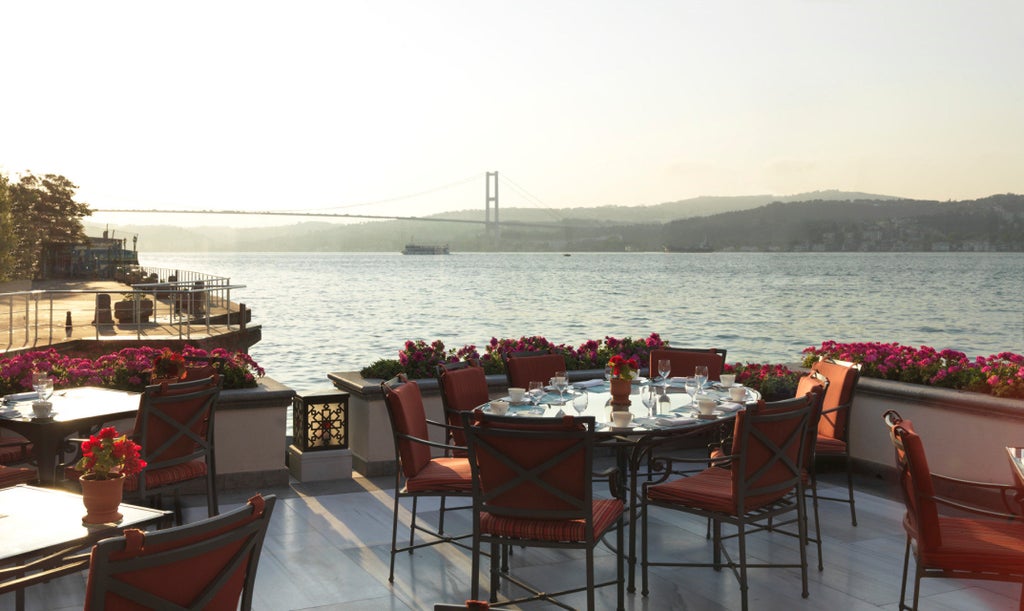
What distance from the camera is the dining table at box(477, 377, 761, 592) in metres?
4.07

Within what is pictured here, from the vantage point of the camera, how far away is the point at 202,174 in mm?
63625

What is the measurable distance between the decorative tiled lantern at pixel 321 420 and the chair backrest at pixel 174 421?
1.45m

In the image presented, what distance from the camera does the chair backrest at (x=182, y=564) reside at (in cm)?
198

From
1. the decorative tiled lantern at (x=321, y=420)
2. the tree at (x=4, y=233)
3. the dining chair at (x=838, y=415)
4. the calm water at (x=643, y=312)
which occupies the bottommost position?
the calm water at (x=643, y=312)

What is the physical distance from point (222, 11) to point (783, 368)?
862 centimetres

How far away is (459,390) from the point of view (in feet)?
16.5

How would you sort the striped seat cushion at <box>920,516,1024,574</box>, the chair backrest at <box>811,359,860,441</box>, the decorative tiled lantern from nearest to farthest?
1. the striped seat cushion at <box>920,516,1024,574</box>
2. the chair backrest at <box>811,359,860,441</box>
3. the decorative tiled lantern

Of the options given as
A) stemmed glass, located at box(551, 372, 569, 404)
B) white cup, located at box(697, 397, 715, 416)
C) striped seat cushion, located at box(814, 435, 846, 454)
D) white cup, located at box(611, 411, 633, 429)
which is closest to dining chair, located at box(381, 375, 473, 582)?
stemmed glass, located at box(551, 372, 569, 404)


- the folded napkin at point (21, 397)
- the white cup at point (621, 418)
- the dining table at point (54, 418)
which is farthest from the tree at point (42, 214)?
the white cup at point (621, 418)

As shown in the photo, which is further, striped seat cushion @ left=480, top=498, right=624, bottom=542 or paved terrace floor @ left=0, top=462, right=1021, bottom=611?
paved terrace floor @ left=0, top=462, right=1021, bottom=611

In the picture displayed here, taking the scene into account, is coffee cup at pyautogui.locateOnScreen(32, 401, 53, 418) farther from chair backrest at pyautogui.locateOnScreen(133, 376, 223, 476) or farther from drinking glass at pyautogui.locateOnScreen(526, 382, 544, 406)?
drinking glass at pyautogui.locateOnScreen(526, 382, 544, 406)

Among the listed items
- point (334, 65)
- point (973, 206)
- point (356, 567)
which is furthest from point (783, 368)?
point (973, 206)

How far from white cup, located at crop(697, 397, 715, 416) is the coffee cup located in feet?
10.2

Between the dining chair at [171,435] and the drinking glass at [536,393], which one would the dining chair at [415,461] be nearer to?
the drinking glass at [536,393]
